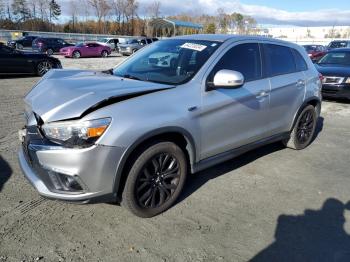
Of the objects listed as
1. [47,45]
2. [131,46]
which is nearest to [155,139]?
[47,45]

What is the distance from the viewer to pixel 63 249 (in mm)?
3109

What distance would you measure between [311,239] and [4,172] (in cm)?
368

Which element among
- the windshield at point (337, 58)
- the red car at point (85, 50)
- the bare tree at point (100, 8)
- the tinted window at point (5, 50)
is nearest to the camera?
the windshield at point (337, 58)

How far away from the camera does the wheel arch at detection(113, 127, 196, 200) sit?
321cm

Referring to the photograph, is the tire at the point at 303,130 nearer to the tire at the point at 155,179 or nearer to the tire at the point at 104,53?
the tire at the point at 155,179

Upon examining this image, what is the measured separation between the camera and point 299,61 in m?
5.59

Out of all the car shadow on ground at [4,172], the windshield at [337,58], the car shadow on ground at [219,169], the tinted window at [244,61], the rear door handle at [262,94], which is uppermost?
the tinted window at [244,61]

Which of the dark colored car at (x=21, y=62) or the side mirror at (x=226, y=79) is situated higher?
the side mirror at (x=226, y=79)

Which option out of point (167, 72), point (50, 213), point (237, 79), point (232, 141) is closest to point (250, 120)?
point (232, 141)

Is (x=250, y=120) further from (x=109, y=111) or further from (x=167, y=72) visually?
(x=109, y=111)

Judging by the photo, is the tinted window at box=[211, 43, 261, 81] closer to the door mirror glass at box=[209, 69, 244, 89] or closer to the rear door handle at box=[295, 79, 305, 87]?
the door mirror glass at box=[209, 69, 244, 89]

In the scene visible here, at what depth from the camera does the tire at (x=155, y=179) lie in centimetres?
340

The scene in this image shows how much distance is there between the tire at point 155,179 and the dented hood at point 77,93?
587 millimetres

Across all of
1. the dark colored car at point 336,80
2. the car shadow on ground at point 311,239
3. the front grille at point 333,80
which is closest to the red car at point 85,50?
the dark colored car at point 336,80
